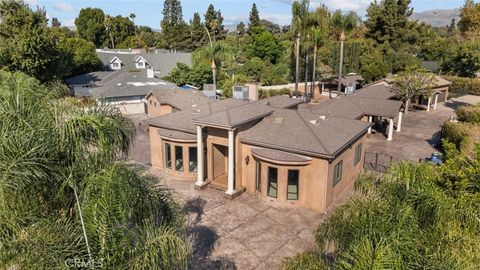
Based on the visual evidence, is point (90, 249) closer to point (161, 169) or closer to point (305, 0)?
point (161, 169)

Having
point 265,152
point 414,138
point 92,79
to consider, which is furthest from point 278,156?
point 92,79

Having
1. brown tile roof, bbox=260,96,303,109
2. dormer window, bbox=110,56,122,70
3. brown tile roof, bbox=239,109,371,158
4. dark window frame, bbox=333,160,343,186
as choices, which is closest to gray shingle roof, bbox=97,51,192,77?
dormer window, bbox=110,56,122,70

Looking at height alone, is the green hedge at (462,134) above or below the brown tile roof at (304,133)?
below

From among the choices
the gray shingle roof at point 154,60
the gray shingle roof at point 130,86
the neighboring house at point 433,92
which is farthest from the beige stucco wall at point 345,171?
the gray shingle roof at point 154,60

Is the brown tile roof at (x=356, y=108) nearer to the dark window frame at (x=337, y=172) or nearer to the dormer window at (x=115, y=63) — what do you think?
the dark window frame at (x=337, y=172)

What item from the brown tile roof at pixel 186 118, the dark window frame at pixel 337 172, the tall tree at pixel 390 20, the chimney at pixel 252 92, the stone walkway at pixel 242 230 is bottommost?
the stone walkway at pixel 242 230

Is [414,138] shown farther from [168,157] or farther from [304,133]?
[168,157]

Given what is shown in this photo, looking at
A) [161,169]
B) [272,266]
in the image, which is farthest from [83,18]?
[272,266]
